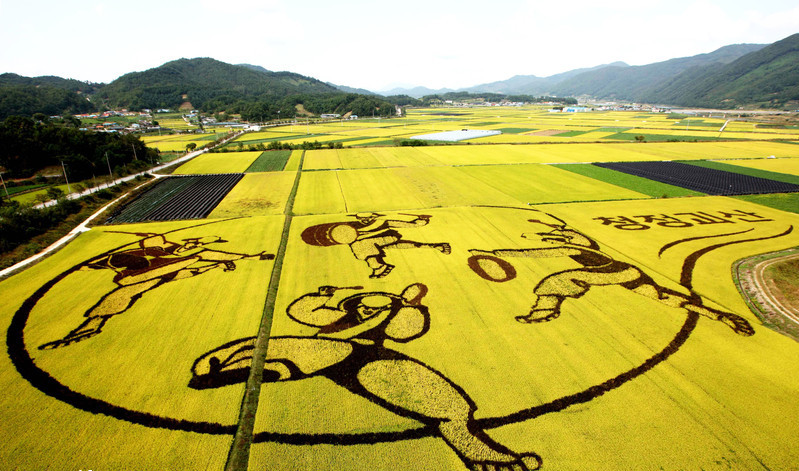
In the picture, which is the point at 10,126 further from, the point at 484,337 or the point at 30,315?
the point at 484,337

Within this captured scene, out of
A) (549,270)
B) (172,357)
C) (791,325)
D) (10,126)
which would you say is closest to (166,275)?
(172,357)

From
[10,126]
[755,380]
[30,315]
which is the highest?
[10,126]

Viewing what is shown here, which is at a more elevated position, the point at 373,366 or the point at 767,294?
the point at 373,366

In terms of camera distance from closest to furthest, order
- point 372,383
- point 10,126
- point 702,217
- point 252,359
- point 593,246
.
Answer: point 372,383 → point 252,359 → point 593,246 → point 702,217 → point 10,126

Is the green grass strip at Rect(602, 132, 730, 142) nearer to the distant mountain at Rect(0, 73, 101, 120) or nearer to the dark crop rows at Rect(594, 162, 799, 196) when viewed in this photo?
the dark crop rows at Rect(594, 162, 799, 196)

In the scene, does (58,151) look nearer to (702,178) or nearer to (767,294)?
(767,294)

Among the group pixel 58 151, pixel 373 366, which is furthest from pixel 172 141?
pixel 373 366
